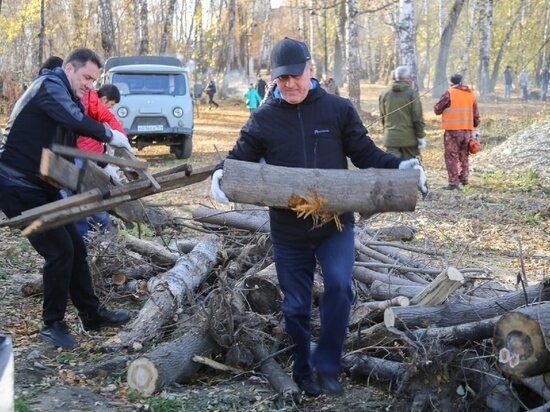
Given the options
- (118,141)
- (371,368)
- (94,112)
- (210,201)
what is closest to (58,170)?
(118,141)

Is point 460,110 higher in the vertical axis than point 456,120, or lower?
higher

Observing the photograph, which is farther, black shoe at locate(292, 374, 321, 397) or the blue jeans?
black shoe at locate(292, 374, 321, 397)

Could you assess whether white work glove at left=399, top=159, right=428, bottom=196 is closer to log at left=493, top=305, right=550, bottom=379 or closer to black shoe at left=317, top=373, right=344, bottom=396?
log at left=493, top=305, right=550, bottom=379

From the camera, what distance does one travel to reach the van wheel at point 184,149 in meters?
18.3

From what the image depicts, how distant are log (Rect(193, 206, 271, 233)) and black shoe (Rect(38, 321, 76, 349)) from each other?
2008 mm

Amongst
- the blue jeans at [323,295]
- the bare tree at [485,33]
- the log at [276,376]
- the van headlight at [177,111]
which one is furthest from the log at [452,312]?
the bare tree at [485,33]

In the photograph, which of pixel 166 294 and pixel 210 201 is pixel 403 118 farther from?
pixel 166 294

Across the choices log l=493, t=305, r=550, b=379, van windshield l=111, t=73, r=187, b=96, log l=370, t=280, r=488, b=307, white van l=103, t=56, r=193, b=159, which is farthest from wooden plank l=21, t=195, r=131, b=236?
van windshield l=111, t=73, r=187, b=96

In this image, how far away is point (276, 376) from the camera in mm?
4605

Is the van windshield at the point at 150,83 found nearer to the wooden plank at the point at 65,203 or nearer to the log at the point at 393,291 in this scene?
the log at the point at 393,291

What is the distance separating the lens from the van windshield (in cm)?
1830

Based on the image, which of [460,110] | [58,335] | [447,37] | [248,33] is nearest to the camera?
[58,335]

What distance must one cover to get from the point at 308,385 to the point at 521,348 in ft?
4.41

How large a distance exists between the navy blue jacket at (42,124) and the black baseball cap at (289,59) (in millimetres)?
1391
